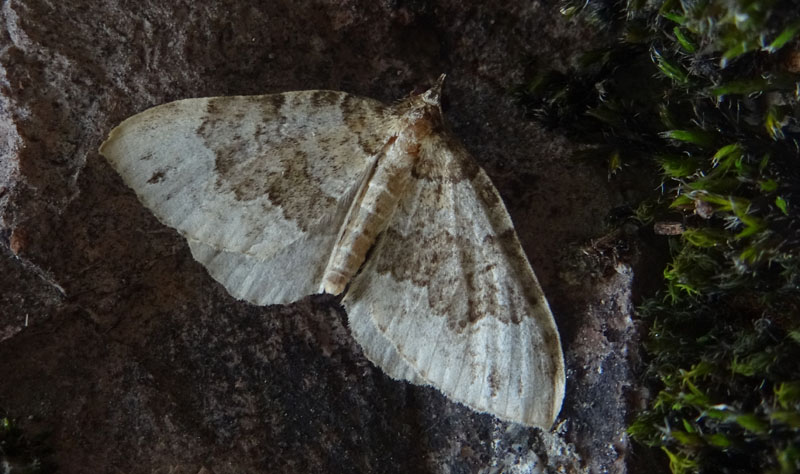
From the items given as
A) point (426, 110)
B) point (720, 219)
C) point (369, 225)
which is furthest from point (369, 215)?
point (720, 219)

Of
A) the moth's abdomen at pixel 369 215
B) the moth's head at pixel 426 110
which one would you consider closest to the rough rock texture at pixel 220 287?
the moth's head at pixel 426 110

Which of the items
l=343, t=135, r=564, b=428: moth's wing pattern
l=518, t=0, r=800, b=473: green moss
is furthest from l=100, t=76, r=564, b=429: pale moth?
l=518, t=0, r=800, b=473: green moss

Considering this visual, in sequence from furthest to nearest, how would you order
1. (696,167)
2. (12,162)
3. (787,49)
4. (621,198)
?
(621,198) → (12,162) → (696,167) → (787,49)

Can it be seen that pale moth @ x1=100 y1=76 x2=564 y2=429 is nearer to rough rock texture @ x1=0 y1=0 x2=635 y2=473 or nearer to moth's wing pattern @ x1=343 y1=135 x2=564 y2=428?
moth's wing pattern @ x1=343 y1=135 x2=564 y2=428

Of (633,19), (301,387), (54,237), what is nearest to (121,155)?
(54,237)

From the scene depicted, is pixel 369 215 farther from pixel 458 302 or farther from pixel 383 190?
pixel 458 302

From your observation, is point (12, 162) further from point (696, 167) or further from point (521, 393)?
point (696, 167)

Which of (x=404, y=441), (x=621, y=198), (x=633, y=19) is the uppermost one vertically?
(x=633, y=19)
